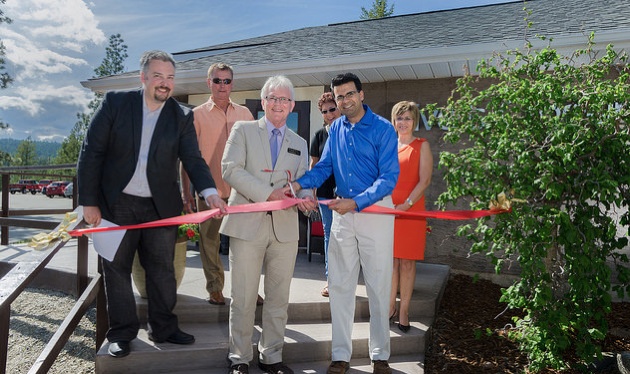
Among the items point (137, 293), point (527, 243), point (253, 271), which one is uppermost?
point (527, 243)

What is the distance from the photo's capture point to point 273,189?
123 inches

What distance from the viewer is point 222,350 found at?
3441mm

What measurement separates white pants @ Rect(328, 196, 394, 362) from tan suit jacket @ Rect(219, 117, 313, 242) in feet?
1.18

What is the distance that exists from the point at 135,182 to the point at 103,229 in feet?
1.20

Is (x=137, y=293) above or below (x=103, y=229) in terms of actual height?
below

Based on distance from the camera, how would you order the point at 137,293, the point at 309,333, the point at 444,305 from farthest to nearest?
the point at 444,305
the point at 137,293
the point at 309,333

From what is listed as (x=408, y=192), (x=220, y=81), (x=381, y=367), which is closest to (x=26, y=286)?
(x=220, y=81)

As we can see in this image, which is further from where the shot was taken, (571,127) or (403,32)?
(403,32)

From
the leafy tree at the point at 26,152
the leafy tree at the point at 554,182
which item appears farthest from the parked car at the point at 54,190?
the leafy tree at the point at 26,152

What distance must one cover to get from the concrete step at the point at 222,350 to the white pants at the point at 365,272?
44cm

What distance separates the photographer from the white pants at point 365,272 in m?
3.23

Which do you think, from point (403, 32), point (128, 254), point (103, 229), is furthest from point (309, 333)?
point (403, 32)

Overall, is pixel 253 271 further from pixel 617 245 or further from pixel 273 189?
pixel 617 245

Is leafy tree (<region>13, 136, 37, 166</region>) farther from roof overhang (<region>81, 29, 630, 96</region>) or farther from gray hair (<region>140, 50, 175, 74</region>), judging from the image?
gray hair (<region>140, 50, 175, 74</region>)
